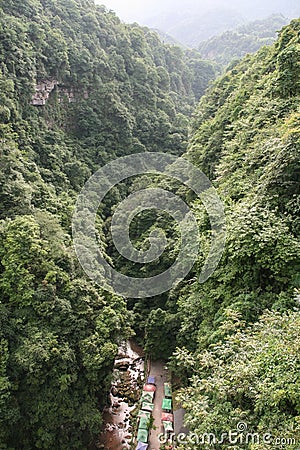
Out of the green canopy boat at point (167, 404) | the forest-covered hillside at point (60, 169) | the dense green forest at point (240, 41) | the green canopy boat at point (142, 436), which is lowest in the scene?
the green canopy boat at point (142, 436)

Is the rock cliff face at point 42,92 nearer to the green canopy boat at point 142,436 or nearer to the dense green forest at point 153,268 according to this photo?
the dense green forest at point 153,268

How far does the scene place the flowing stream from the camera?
15469 mm

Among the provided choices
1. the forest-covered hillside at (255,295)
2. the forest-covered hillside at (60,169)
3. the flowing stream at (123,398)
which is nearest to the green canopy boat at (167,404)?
the flowing stream at (123,398)

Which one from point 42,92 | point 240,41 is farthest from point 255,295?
point 240,41

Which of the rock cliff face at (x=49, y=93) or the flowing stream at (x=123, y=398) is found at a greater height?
the rock cliff face at (x=49, y=93)

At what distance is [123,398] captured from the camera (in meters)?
17.6

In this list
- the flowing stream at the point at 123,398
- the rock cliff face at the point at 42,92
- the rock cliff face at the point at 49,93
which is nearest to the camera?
the flowing stream at the point at 123,398

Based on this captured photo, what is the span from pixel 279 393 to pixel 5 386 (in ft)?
33.7

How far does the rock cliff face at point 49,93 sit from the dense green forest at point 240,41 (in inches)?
1954

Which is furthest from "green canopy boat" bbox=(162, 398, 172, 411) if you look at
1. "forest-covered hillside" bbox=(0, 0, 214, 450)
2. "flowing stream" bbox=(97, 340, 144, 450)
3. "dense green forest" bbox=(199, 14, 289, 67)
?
"dense green forest" bbox=(199, 14, 289, 67)

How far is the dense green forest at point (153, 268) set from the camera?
7.05m

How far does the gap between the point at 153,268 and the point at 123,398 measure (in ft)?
21.7

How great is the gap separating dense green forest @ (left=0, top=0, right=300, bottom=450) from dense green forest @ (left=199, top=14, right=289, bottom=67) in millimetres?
56344

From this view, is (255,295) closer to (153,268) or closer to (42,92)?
(153,268)
